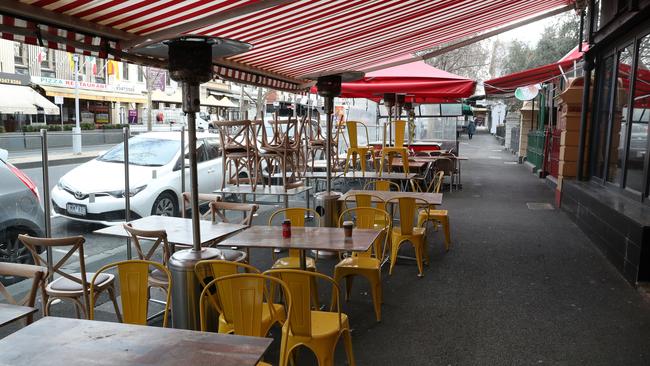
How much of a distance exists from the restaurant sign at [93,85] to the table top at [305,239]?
88.6 ft

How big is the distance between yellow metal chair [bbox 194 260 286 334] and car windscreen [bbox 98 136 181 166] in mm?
4846

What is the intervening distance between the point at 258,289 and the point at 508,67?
35.0 meters

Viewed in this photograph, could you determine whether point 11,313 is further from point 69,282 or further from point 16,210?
point 16,210

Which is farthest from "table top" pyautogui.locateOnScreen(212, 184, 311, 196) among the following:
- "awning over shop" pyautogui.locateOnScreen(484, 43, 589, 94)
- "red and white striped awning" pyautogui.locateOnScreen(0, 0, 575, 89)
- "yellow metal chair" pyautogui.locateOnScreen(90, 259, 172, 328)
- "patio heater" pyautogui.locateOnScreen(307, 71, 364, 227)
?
"awning over shop" pyautogui.locateOnScreen(484, 43, 589, 94)

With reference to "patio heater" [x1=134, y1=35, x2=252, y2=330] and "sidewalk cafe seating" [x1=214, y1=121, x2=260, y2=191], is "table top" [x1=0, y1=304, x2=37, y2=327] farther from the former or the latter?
"sidewalk cafe seating" [x1=214, y1=121, x2=260, y2=191]

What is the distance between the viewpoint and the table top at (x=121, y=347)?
2100 millimetres

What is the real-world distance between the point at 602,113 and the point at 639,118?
2.03 meters

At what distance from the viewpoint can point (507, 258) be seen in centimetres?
645

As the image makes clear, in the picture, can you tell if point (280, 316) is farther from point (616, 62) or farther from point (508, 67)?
point (508, 67)

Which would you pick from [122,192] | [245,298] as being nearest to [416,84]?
[122,192]

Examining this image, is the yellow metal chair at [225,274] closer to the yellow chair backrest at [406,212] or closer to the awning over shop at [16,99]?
the yellow chair backrest at [406,212]

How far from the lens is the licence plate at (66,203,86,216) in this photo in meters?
6.85

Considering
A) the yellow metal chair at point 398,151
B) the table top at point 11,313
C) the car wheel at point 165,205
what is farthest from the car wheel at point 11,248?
the yellow metal chair at point 398,151

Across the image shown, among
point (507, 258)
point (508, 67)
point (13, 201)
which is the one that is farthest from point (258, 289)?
point (508, 67)
